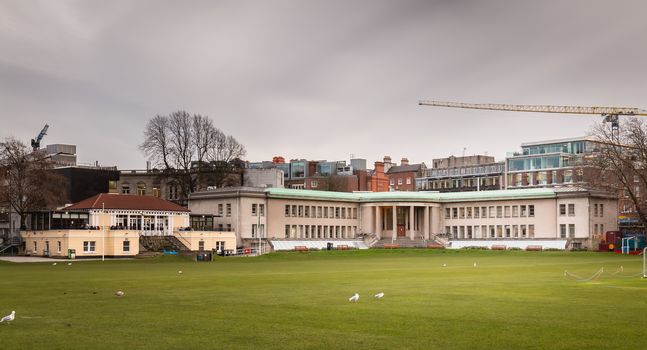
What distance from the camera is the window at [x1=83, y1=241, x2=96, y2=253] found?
8756 cm

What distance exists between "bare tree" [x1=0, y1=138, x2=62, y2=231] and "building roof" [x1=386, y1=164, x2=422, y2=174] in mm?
101400

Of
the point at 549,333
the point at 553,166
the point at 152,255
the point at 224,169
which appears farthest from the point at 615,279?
the point at 553,166

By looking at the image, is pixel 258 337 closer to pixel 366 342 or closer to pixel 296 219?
pixel 366 342

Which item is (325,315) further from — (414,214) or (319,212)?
(414,214)

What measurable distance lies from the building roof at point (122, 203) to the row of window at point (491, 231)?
51738mm

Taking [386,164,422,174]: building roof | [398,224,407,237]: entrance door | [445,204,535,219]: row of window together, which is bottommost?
[398,224,407,237]: entrance door

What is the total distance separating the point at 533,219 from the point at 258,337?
4219 inches

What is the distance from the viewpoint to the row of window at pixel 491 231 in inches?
4872

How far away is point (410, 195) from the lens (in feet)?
428

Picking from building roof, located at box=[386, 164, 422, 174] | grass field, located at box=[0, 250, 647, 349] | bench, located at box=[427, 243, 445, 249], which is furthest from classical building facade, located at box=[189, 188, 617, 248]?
grass field, located at box=[0, 250, 647, 349]

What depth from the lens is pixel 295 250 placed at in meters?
112

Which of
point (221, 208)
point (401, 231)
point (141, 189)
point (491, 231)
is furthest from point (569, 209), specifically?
point (141, 189)

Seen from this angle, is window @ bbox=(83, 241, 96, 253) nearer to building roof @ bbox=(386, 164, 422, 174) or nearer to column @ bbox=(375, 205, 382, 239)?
column @ bbox=(375, 205, 382, 239)

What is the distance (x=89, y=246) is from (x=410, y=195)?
59.0 metres
